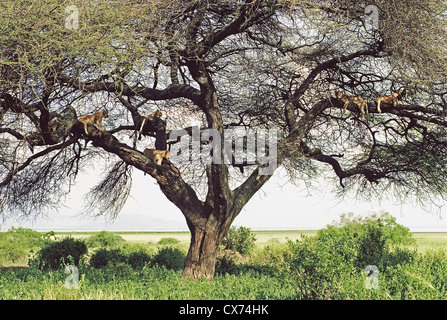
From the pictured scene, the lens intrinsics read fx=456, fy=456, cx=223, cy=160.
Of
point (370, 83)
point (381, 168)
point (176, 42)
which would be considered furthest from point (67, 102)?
point (381, 168)

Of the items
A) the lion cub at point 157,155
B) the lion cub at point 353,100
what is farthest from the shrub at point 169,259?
the lion cub at point 353,100

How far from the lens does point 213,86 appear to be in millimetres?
10766

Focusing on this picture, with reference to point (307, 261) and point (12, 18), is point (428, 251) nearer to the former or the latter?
point (307, 261)

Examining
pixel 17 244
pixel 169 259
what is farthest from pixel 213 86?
pixel 17 244

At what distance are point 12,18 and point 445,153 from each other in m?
10.9

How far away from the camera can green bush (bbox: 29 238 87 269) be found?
45.5 ft

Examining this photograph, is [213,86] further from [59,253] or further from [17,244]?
[17,244]

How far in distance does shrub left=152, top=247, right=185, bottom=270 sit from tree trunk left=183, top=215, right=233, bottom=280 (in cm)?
360

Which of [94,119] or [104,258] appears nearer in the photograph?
[94,119]

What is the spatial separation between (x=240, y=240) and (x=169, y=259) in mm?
2785

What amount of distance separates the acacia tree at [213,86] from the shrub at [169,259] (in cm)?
209

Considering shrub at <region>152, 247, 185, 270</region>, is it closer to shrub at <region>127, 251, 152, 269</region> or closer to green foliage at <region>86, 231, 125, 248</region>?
shrub at <region>127, 251, 152, 269</region>

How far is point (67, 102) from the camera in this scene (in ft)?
36.5
